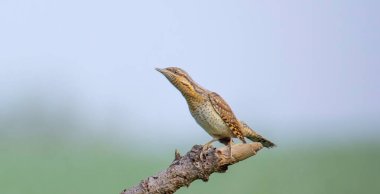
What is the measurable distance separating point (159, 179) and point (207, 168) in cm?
28

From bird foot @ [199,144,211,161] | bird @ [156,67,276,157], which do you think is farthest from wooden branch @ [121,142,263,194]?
bird @ [156,67,276,157]

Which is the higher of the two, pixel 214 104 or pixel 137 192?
pixel 214 104

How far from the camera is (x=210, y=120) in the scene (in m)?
7.47

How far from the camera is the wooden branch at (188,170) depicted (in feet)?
21.8

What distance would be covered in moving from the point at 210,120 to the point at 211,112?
52 millimetres

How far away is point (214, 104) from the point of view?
7496 millimetres

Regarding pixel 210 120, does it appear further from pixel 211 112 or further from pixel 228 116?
pixel 228 116

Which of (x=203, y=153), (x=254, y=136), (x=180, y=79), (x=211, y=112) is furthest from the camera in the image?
(x=254, y=136)

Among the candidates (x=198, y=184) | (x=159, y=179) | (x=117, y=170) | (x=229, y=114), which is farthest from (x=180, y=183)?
(x=117, y=170)

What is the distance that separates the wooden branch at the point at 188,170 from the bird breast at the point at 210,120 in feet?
2.43

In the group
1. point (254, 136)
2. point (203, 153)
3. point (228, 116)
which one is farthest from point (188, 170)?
point (254, 136)

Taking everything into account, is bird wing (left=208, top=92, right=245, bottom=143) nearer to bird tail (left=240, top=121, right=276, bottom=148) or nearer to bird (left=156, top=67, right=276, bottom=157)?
bird (left=156, top=67, right=276, bottom=157)

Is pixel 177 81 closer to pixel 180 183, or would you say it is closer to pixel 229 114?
pixel 229 114

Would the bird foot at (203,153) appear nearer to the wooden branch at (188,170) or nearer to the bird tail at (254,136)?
the wooden branch at (188,170)
